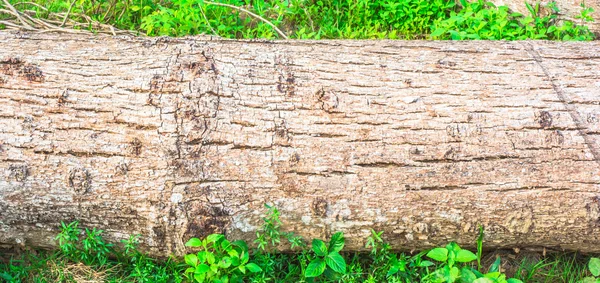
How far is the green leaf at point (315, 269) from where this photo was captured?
249cm

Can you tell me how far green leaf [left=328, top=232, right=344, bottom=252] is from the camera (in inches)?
99.4

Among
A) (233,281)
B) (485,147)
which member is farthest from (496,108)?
(233,281)

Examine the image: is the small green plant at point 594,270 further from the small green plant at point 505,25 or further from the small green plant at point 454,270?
the small green plant at point 505,25

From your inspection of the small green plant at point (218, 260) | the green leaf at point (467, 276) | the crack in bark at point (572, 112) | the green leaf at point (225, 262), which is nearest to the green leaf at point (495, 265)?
the green leaf at point (467, 276)

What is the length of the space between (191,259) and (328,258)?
23.9 inches

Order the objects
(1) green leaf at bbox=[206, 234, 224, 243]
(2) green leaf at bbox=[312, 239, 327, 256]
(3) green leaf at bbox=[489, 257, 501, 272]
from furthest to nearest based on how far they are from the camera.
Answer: (3) green leaf at bbox=[489, 257, 501, 272]
(2) green leaf at bbox=[312, 239, 327, 256]
(1) green leaf at bbox=[206, 234, 224, 243]

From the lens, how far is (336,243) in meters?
2.53

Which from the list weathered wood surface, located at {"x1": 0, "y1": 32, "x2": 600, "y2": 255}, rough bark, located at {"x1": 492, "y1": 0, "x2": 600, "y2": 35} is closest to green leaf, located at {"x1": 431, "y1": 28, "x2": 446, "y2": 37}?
rough bark, located at {"x1": 492, "y1": 0, "x2": 600, "y2": 35}

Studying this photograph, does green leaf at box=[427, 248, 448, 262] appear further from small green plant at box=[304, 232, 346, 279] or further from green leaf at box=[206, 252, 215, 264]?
green leaf at box=[206, 252, 215, 264]

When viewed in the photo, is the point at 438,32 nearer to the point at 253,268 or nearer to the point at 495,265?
the point at 495,265

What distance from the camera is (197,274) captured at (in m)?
2.41

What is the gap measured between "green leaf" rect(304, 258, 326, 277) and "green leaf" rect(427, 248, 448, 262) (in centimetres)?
49

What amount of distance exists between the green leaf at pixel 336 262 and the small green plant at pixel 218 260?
12.4 inches

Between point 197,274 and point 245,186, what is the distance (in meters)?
0.43
